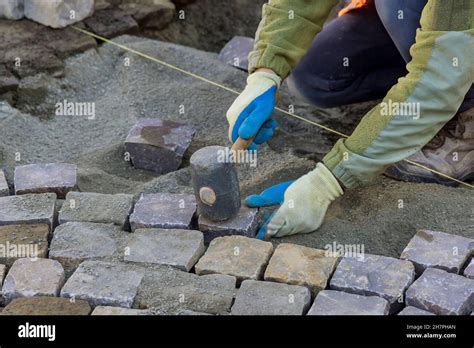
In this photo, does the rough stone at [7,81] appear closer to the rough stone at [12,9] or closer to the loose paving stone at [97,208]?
the rough stone at [12,9]

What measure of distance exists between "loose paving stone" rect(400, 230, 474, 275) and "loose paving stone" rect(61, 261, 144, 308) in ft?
2.96

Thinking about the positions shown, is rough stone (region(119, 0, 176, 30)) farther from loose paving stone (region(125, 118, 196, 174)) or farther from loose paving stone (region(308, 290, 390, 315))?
loose paving stone (region(308, 290, 390, 315))

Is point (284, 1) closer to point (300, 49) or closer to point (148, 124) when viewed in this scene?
point (300, 49)

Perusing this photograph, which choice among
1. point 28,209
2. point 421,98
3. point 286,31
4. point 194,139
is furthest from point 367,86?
point 28,209

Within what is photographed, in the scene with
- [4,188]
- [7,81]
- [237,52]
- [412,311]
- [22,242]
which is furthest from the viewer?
[237,52]

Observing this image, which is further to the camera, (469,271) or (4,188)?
(4,188)

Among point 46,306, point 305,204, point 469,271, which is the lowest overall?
point 46,306

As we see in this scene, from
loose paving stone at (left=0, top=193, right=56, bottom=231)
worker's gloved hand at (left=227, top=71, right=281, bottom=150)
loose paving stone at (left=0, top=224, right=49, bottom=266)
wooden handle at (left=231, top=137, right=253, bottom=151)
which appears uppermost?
worker's gloved hand at (left=227, top=71, right=281, bottom=150)

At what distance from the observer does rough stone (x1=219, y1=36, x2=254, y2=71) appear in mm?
4468

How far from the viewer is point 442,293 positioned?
8.97ft

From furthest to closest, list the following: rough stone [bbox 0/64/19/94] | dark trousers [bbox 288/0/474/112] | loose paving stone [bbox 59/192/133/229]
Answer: rough stone [bbox 0/64/19/94] < dark trousers [bbox 288/0/474/112] < loose paving stone [bbox 59/192/133/229]

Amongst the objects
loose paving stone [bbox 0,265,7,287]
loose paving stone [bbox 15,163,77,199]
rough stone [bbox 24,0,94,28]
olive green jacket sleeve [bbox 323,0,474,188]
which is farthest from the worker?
rough stone [bbox 24,0,94,28]

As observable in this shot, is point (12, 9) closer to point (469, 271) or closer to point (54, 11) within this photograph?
point (54, 11)

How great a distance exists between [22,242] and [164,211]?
50 cm
